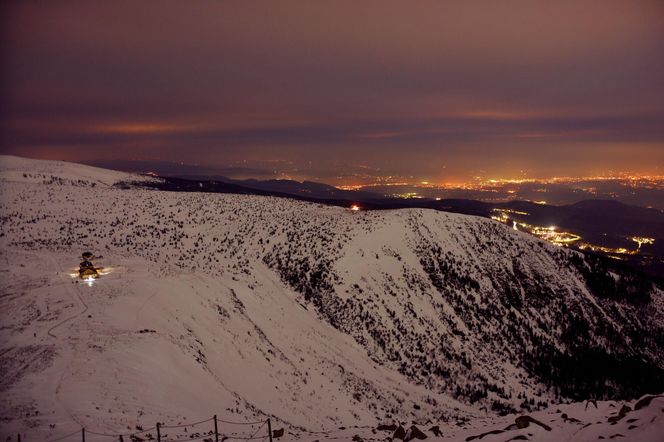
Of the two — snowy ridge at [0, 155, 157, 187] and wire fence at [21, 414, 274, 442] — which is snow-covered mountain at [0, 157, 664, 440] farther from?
snowy ridge at [0, 155, 157, 187]

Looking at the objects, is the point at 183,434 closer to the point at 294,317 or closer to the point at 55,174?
the point at 294,317

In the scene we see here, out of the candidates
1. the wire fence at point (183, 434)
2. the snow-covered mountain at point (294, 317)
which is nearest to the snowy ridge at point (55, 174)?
the snow-covered mountain at point (294, 317)

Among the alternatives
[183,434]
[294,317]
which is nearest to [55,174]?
[294,317]

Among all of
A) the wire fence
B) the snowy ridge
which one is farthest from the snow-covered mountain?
the snowy ridge

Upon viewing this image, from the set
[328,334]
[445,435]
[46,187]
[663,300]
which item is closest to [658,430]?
[445,435]

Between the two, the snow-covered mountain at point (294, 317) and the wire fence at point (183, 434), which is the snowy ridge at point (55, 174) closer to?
the snow-covered mountain at point (294, 317)
